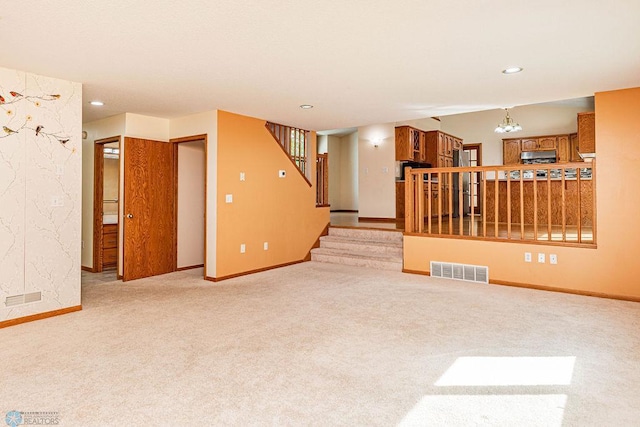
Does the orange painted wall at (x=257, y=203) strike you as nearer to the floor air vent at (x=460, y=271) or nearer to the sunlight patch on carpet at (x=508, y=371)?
the floor air vent at (x=460, y=271)

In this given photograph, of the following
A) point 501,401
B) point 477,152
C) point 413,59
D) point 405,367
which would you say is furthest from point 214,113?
point 477,152

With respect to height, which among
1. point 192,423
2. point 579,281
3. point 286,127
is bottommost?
point 192,423

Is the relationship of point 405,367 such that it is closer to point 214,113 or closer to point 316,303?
point 316,303

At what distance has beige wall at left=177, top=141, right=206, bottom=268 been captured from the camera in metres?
5.80

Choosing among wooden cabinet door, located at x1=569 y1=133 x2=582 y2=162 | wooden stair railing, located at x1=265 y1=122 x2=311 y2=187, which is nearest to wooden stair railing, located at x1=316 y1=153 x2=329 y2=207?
wooden stair railing, located at x1=265 y1=122 x2=311 y2=187

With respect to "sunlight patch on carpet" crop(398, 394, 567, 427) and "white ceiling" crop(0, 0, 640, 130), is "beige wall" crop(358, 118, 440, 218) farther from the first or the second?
"sunlight patch on carpet" crop(398, 394, 567, 427)

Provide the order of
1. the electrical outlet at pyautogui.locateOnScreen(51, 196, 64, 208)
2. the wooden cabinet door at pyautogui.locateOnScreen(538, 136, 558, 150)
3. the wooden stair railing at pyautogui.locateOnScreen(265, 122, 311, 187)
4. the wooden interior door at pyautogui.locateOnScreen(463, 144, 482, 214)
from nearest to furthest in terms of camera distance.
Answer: the electrical outlet at pyautogui.locateOnScreen(51, 196, 64, 208) < the wooden stair railing at pyautogui.locateOnScreen(265, 122, 311, 187) < the wooden cabinet door at pyautogui.locateOnScreen(538, 136, 558, 150) < the wooden interior door at pyautogui.locateOnScreen(463, 144, 482, 214)

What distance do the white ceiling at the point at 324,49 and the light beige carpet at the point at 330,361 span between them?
89.7 inches

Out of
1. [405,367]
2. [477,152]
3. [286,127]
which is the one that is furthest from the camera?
[477,152]

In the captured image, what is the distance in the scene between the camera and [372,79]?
12.4 ft

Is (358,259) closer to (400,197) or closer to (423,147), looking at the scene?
(400,197)

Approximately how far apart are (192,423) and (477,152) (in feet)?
36.7

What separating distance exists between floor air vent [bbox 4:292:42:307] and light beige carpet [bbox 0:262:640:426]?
0.77ft

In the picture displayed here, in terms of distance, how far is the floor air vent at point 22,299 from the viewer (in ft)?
11.0
